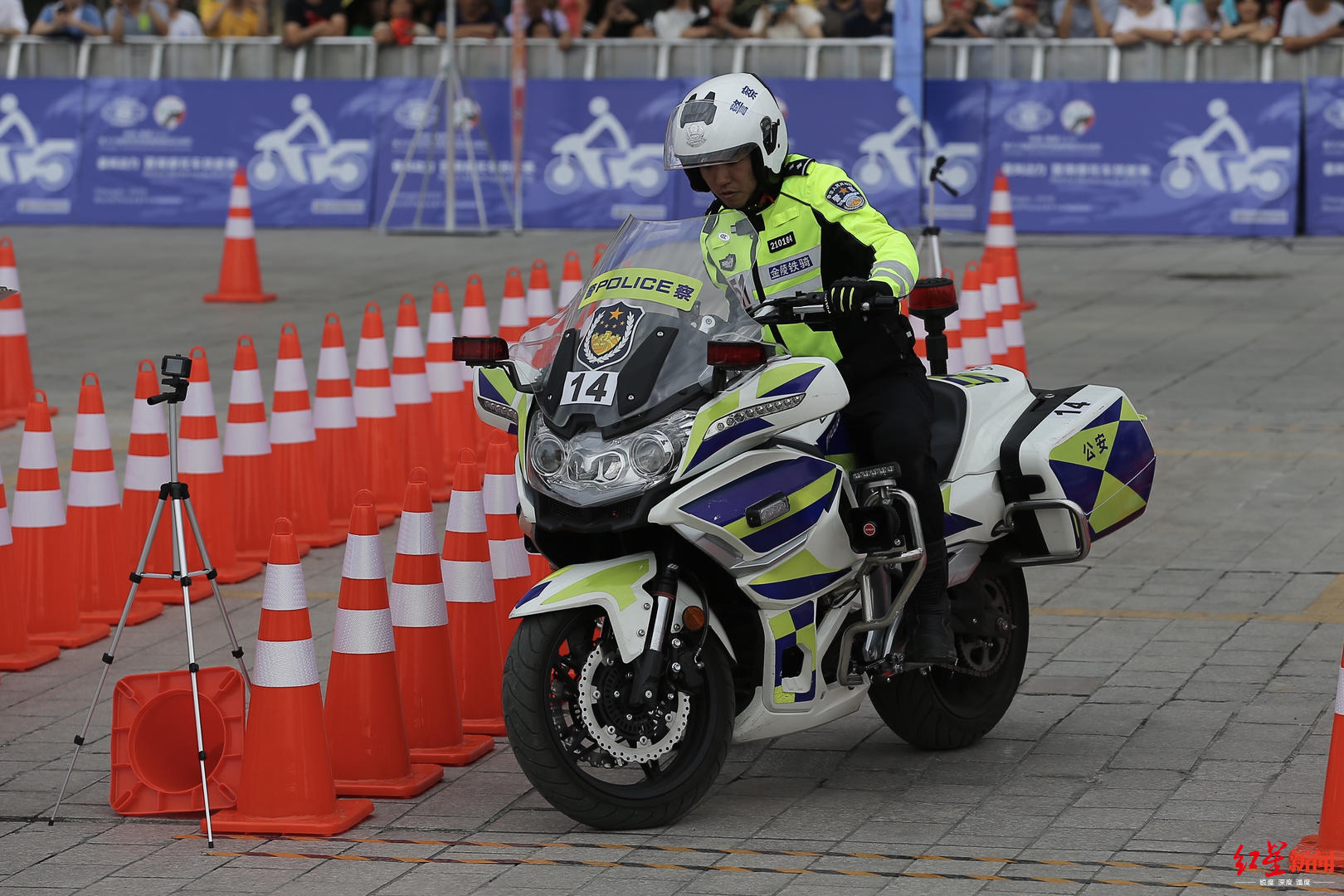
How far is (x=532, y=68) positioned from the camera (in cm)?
2159

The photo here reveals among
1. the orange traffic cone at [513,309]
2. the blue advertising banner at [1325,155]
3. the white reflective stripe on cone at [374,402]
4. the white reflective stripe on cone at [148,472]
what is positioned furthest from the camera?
the blue advertising banner at [1325,155]

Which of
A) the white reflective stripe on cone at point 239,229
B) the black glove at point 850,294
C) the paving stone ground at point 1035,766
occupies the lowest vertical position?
the paving stone ground at point 1035,766

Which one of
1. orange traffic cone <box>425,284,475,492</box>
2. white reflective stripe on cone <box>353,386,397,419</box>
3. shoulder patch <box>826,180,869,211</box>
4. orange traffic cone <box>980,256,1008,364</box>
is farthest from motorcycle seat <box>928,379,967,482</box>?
orange traffic cone <box>980,256,1008,364</box>

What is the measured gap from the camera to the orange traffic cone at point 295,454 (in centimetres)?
939

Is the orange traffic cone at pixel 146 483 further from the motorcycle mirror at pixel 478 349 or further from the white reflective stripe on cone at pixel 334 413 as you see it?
the motorcycle mirror at pixel 478 349

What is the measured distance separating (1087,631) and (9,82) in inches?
661

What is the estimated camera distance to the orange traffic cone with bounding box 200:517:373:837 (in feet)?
19.3

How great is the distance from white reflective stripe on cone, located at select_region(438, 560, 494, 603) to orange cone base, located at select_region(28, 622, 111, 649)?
6.04ft

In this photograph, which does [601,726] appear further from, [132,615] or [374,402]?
[374,402]

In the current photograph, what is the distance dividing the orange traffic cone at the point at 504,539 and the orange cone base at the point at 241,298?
992cm

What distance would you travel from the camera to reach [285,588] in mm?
5906

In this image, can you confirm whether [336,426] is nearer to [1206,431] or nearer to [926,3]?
[1206,431]

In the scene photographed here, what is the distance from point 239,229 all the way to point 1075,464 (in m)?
11.3

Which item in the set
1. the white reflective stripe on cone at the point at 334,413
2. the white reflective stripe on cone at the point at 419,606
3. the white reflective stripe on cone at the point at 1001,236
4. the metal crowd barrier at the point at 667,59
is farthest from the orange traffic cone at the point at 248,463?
the metal crowd barrier at the point at 667,59
